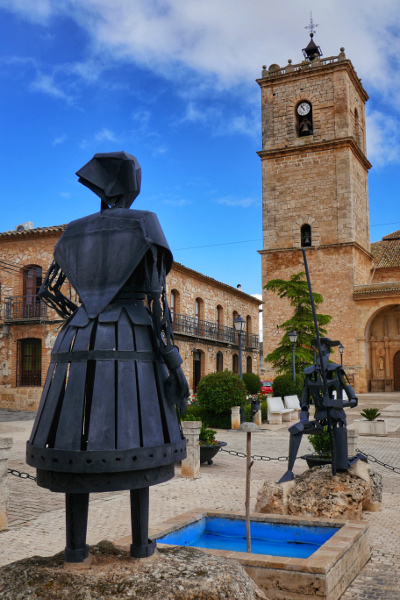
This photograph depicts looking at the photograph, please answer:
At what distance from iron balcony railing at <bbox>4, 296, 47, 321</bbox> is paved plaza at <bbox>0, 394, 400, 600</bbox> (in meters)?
10.6

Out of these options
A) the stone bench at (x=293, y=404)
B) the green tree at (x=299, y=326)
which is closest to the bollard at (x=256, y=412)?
the stone bench at (x=293, y=404)

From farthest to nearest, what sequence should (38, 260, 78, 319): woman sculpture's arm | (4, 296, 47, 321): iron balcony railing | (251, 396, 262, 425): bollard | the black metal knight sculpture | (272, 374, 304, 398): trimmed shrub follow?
(4, 296, 47, 321): iron balcony railing → (272, 374, 304, 398): trimmed shrub → (251, 396, 262, 425): bollard → the black metal knight sculpture → (38, 260, 78, 319): woman sculpture's arm

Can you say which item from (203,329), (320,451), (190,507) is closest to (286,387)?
(203,329)

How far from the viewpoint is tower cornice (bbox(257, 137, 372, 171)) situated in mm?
30797

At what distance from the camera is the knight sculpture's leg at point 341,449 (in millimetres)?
5828

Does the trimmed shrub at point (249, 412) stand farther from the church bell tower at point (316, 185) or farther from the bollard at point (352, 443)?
the church bell tower at point (316, 185)

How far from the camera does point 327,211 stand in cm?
3109

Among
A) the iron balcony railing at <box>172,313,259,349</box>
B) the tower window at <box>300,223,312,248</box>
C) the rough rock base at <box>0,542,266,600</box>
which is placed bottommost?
the rough rock base at <box>0,542,266,600</box>

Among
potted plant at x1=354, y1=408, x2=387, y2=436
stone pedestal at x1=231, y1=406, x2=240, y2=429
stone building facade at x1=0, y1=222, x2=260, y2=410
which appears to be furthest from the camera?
stone building facade at x1=0, y1=222, x2=260, y2=410

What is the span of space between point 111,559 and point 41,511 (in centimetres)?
398

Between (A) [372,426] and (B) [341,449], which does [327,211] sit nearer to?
(A) [372,426]

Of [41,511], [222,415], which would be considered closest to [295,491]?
[41,511]

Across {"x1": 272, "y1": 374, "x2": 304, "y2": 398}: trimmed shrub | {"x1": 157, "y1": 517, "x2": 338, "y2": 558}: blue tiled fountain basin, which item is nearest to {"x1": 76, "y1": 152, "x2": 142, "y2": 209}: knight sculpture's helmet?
{"x1": 157, "y1": 517, "x2": 338, "y2": 558}: blue tiled fountain basin

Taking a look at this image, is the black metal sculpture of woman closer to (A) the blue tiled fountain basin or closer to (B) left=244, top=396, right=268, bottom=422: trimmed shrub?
(A) the blue tiled fountain basin
